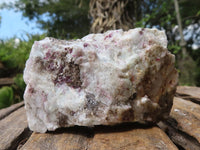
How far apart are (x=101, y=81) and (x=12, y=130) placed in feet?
2.19

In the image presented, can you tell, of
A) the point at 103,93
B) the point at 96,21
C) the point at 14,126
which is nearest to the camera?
the point at 103,93

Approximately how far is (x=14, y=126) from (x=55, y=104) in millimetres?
463

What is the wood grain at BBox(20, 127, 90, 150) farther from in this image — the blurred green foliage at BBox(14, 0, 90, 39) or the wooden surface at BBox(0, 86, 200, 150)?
the blurred green foliage at BBox(14, 0, 90, 39)

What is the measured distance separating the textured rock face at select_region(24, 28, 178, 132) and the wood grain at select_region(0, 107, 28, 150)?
0.46 feet

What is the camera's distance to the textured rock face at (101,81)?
2.73 feet

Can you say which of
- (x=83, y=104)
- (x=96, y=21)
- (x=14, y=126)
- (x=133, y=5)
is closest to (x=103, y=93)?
(x=83, y=104)

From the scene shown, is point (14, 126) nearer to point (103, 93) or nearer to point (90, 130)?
point (90, 130)

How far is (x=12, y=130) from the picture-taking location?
1072 millimetres

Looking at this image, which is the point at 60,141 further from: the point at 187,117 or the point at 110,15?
the point at 110,15

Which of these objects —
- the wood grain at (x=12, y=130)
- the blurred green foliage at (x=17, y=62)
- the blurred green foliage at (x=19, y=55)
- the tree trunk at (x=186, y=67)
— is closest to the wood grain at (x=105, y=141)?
the wood grain at (x=12, y=130)

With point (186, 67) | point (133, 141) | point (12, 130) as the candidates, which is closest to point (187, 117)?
point (133, 141)

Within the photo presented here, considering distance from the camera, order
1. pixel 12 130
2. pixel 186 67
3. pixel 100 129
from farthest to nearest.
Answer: pixel 186 67, pixel 12 130, pixel 100 129

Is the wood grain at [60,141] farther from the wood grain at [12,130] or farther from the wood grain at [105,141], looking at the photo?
the wood grain at [12,130]

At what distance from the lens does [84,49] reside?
2.95 feet
